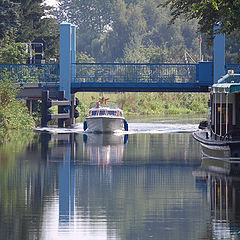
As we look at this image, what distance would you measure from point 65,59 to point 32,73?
253 cm

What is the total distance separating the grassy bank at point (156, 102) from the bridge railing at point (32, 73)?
65.2ft

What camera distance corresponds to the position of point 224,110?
31594mm

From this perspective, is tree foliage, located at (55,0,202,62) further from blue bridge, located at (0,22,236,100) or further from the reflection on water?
the reflection on water

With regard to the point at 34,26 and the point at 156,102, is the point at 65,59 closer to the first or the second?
the point at 34,26

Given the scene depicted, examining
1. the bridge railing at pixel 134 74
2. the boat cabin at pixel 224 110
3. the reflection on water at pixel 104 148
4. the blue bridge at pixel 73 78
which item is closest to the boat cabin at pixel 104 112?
the reflection on water at pixel 104 148

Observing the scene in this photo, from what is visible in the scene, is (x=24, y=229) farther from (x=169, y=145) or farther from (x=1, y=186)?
(x=169, y=145)

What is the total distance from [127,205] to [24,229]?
11.5 ft

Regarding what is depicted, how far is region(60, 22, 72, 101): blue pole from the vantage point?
55594 mm

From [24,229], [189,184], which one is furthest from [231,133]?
[24,229]

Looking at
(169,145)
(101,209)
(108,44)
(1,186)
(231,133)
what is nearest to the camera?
(101,209)

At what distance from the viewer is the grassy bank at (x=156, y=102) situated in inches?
3278

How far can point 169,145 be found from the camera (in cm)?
3812

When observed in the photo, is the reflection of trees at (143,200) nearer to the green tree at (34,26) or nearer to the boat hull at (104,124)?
the boat hull at (104,124)

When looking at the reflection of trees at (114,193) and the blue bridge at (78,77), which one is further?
the blue bridge at (78,77)
